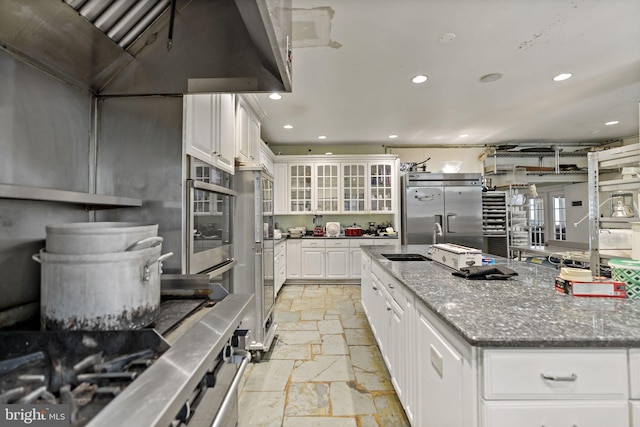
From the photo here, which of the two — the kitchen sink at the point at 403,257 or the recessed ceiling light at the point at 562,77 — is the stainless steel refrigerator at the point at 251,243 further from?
the recessed ceiling light at the point at 562,77

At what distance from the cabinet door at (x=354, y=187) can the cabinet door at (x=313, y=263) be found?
1.07m

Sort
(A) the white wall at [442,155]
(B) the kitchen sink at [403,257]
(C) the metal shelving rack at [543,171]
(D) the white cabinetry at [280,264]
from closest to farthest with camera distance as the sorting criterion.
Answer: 1. (B) the kitchen sink at [403,257]
2. (D) the white cabinetry at [280,264]
3. (C) the metal shelving rack at [543,171]
4. (A) the white wall at [442,155]

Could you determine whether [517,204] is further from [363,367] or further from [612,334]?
[612,334]

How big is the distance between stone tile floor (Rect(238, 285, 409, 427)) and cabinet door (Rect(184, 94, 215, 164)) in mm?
1671

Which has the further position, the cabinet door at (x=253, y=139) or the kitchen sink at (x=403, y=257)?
the cabinet door at (x=253, y=139)

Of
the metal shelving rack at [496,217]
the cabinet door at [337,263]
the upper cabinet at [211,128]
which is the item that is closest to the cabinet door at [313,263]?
the cabinet door at [337,263]

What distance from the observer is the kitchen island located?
866 millimetres

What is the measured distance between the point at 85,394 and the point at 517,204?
21.1 ft

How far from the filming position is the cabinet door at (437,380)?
101 centimetres

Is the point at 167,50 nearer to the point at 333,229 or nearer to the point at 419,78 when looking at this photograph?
the point at 419,78

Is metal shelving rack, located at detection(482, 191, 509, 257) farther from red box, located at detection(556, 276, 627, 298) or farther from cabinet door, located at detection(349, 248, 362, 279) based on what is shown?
red box, located at detection(556, 276, 627, 298)

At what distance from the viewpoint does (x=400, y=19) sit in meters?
2.05

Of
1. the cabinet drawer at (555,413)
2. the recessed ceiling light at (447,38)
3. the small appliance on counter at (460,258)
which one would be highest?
the recessed ceiling light at (447,38)

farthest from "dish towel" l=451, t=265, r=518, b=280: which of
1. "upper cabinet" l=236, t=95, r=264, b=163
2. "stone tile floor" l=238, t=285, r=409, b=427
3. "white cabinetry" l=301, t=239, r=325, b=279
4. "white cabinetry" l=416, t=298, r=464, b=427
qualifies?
"white cabinetry" l=301, t=239, r=325, b=279
